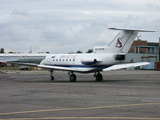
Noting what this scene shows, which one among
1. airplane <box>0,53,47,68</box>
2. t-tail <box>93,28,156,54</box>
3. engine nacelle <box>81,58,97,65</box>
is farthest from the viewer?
airplane <box>0,53,47,68</box>

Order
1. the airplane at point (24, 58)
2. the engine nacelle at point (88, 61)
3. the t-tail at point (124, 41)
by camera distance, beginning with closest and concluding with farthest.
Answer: the t-tail at point (124, 41), the engine nacelle at point (88, 61), the airplane at point (24, 58)

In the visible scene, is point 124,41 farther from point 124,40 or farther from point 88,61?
point 88,61

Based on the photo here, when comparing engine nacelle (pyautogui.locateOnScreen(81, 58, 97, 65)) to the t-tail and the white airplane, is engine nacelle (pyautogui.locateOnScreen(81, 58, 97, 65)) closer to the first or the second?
the white airplane

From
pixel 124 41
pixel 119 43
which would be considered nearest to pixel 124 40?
pixel 124 41


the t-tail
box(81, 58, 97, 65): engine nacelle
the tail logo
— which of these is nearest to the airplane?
box(81, 58, 97, 65): engine nacelle

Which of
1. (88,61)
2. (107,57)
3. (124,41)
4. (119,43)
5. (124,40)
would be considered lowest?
(88,61)

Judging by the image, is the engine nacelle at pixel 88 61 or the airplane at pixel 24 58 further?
the airplane at pixel 24 58

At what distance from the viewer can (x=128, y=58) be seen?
9256 cm

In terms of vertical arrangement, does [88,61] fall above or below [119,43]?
below

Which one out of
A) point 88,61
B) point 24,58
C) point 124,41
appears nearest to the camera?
point 124,41

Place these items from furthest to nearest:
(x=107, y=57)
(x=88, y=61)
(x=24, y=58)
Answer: (x=24, y=58), (x=88, y=61), (x=107, y=57)

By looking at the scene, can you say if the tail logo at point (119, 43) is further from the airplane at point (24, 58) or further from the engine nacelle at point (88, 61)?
the airplane at point (24, 58)

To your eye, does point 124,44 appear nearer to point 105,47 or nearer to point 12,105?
point 105,47

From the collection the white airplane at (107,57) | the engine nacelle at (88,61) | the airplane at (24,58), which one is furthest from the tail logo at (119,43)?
the airplane at (24,58)
